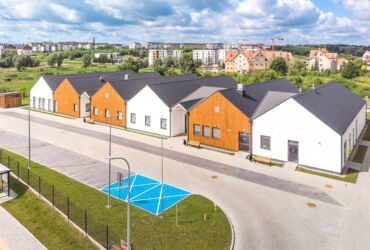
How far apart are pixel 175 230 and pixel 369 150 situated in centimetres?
2530

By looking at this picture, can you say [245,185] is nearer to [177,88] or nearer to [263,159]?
[263,159]

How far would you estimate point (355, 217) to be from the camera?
18.8m

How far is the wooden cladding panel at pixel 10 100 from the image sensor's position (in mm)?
57500

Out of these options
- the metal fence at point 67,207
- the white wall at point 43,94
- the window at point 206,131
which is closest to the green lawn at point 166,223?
the metal fence at point 67,207

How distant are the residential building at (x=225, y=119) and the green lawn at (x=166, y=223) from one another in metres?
12.0

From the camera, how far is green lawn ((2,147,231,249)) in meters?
16.3

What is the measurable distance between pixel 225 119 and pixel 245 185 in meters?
10.6

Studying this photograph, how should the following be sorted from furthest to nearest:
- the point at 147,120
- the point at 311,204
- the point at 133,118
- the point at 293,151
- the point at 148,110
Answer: the point at 133,118 → the point at 147,120 → the point at 148,110 → the point at 293,151 → the point at 311,204

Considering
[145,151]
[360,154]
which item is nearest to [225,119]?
[145,151]

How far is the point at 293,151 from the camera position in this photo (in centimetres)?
2834

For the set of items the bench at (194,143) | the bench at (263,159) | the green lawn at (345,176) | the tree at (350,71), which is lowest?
the green lawn at (345,176)

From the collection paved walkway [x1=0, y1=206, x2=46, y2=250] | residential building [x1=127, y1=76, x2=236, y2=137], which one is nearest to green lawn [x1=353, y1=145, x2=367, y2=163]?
residential building [x1=127, y1=76, x2=236, y2=137]

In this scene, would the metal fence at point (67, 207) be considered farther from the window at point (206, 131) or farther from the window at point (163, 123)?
the window at point (206, 131)

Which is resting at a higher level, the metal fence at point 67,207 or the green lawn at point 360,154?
the green lawn at point 360,154
